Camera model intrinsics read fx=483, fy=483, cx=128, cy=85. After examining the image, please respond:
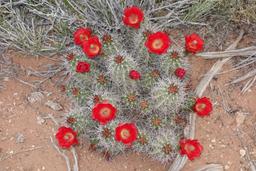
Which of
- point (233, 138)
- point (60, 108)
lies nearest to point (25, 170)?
point (60, 108)

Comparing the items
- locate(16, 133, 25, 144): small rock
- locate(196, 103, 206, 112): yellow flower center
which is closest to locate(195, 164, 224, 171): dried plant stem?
locate(196, 103, 206, 112): yellow flower center

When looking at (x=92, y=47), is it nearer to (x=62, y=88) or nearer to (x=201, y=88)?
(x=62, y=88)

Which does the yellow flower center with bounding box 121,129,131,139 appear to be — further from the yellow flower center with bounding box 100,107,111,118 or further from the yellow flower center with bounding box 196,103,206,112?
the yellow flower center with bounding box 196,103,206,112

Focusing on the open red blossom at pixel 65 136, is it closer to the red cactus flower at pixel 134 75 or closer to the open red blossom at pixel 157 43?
the red cactus flower at pixel 134 75

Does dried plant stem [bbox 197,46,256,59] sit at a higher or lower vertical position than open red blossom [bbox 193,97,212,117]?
higher

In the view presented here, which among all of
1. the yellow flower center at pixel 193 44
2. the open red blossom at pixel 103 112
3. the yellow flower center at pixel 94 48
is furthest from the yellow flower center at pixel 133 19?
the open red blossom at pixel 103 112

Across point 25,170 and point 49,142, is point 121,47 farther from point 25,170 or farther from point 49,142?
point 25,170

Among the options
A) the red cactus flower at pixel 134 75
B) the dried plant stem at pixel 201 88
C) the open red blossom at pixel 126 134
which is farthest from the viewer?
the dried plant stem at pixel 201 88
